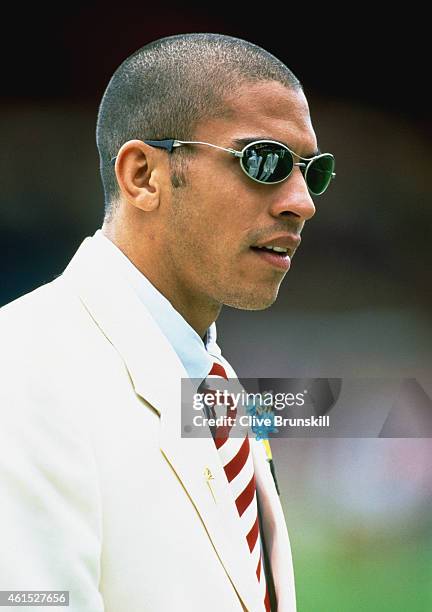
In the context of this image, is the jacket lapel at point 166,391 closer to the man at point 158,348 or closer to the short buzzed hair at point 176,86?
the man at point 158,348

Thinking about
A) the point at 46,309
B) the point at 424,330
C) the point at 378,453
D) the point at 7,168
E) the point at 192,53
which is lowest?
the point at 46,309

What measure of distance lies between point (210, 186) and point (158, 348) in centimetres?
42

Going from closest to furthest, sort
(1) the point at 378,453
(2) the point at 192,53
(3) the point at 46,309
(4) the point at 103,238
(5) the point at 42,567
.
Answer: (5) the point at 42,567
(3) the point at 46,309
(4) the point at 103,238
(2) the point at 192,53
(1) the point at 378,453

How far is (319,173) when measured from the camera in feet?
6.28

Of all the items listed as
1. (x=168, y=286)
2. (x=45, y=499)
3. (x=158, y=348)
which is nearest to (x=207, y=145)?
(x=168, y=286)

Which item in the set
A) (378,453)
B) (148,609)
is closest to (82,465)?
(148,609)

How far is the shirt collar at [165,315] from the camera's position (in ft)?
5.66

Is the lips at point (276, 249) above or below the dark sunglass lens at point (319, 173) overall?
below

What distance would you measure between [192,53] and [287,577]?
1352 mm

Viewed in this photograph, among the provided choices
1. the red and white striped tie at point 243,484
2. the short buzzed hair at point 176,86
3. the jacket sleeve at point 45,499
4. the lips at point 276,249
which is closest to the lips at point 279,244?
the lips at point 276,249

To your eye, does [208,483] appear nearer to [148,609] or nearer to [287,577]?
[148,609]

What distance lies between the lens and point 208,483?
1.55 meters

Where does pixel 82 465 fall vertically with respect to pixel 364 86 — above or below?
below

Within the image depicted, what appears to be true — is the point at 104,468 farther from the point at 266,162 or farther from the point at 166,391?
the point at 266,162
